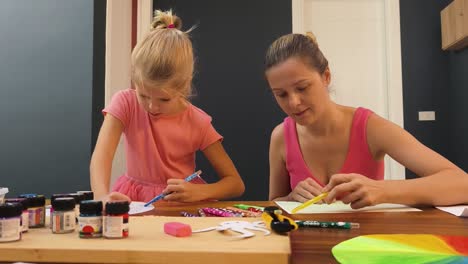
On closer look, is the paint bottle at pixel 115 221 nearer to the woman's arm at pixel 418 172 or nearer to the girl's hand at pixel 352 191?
the girl's hand at pixel 352 191

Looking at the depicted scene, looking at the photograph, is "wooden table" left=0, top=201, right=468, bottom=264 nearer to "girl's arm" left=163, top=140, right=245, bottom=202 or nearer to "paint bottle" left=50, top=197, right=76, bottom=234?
"paint bottle" left=50, top=197, right=76, bottom=234

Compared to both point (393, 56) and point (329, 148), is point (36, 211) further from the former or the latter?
point (393, 56)

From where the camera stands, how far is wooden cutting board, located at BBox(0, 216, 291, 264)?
18.5 inches

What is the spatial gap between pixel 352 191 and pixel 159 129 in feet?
2.40

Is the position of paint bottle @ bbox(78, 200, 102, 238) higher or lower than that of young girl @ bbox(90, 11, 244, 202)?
lower

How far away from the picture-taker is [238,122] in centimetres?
314

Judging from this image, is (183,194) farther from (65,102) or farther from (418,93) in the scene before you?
(418,93)

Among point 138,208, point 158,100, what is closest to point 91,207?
point 138,208

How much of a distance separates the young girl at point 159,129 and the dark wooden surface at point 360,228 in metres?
0.38

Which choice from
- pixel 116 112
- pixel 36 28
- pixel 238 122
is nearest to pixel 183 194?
pixel 116 112

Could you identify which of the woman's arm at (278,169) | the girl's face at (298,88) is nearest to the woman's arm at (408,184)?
Result: the girl's face at (298,88)

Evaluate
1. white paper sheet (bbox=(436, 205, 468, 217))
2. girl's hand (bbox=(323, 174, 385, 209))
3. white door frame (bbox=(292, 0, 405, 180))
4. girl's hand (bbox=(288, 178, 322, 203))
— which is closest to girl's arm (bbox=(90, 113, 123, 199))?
girl's hand (bbox=(288, 178, 322, 203))

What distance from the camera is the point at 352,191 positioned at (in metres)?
0.83

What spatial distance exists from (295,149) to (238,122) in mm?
1873
